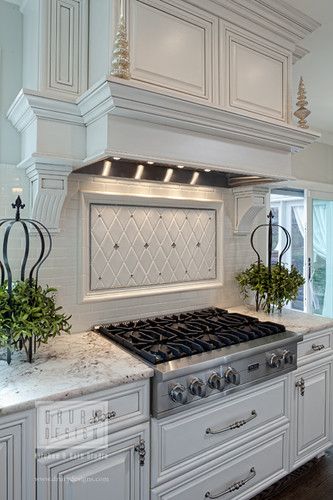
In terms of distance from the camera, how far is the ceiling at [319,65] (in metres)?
1.95

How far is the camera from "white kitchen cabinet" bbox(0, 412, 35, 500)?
3.73 feet

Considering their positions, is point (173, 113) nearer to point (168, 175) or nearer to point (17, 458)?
point (168, 175)

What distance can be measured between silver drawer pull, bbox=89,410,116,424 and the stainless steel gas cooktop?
0.18 meters

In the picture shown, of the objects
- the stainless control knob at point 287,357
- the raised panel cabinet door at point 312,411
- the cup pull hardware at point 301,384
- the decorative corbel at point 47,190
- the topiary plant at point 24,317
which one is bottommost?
the raised panel cabinet door at point 312,411

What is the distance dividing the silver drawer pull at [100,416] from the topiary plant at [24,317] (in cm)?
37

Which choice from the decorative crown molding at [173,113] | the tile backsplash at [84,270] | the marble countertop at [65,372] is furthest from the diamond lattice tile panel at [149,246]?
the decorative crown molding at [173,113]

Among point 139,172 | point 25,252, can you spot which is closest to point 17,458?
point 25,252

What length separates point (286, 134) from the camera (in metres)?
1.94

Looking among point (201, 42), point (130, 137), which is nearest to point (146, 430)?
point (130, 137)

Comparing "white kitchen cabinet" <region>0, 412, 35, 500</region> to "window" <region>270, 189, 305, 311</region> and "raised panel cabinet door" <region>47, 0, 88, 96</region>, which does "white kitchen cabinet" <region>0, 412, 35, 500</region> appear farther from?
"window" <region>270, 189, 305, 311</region>

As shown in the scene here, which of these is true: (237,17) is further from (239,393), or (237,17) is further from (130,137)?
(239,393)

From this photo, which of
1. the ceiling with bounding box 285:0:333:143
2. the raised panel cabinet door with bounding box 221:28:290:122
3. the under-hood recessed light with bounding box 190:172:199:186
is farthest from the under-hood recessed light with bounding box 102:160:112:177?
the ceiling with bounding box 285:0:333:143

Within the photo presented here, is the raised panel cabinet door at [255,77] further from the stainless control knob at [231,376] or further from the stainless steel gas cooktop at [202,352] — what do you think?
the stainless control knob at [231,376]

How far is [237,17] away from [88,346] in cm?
188
